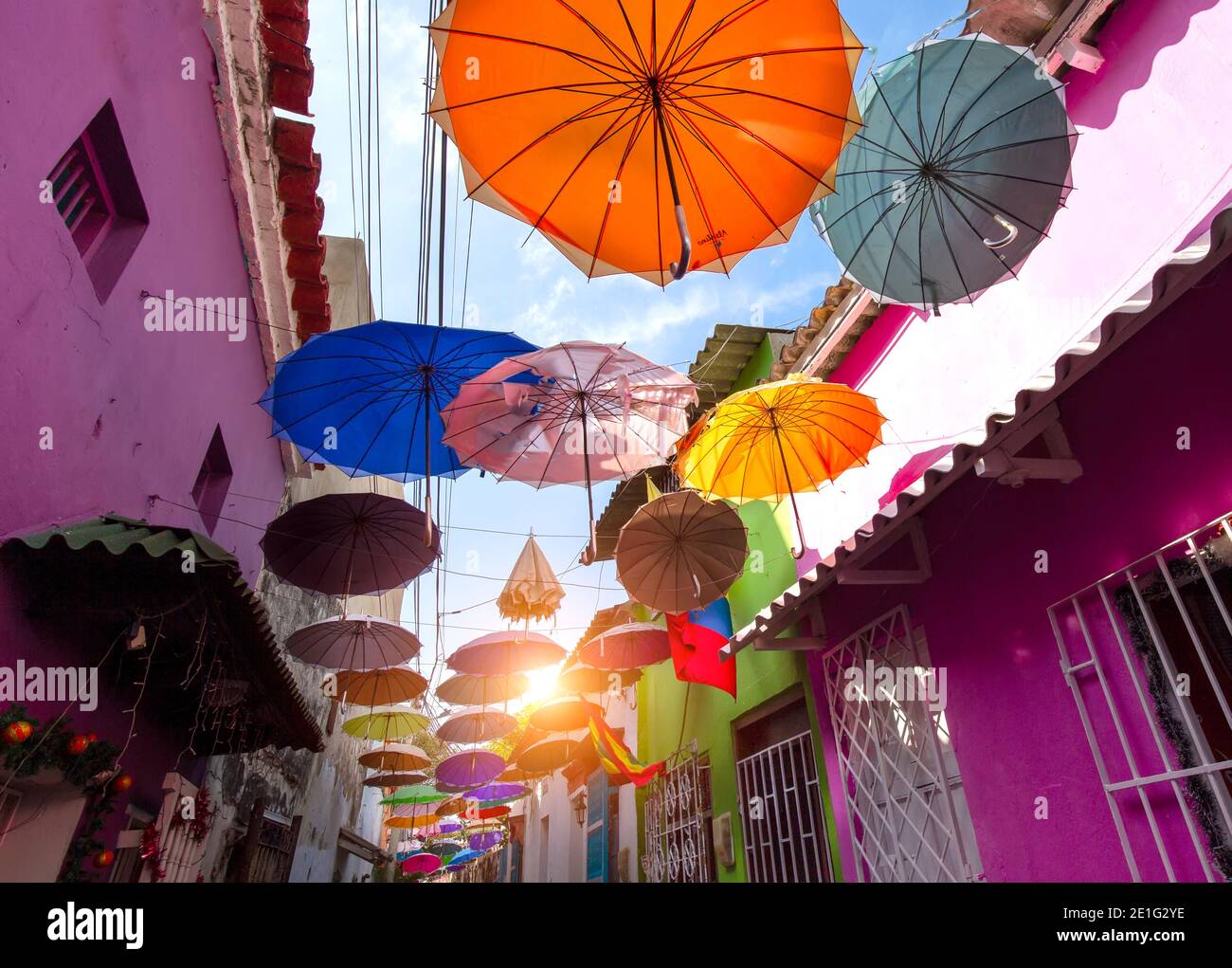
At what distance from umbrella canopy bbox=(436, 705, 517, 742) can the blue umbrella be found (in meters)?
7.30

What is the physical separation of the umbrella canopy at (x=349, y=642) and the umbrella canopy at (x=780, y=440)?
3.93 m

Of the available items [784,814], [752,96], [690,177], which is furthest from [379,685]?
[752,96]

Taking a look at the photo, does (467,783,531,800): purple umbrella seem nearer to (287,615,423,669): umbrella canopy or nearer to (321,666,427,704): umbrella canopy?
(321,666,427,704): umbrella canopy

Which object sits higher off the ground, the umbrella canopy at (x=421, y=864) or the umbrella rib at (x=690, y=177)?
the umbrella rib at (x=690, y=177)

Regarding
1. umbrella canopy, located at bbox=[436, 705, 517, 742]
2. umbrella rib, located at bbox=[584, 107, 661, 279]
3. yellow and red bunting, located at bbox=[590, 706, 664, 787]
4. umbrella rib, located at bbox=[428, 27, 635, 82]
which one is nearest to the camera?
umbrella rib, located at bbox=[428, 27, 635, 82]

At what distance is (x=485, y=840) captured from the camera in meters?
31.4

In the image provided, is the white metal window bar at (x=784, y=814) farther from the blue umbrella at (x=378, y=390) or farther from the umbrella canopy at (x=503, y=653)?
the blue umbrella at (x=378, y=390)

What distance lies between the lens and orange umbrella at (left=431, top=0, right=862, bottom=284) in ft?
11.8

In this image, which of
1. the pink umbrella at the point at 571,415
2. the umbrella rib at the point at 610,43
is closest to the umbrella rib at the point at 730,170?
the umbrella rib at the point at 610,43

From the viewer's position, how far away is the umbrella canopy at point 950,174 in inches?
173

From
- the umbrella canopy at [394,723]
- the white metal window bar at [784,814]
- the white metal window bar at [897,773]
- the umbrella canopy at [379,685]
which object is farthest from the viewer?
the umbrella canopy at [394,723]

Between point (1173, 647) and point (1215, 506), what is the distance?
2.56ft

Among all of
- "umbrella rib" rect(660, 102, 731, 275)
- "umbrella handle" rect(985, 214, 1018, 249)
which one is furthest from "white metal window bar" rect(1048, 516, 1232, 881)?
"umbrella rib" rect(660, 102, 731, 275)

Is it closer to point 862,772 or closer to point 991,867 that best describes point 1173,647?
point 991,867
